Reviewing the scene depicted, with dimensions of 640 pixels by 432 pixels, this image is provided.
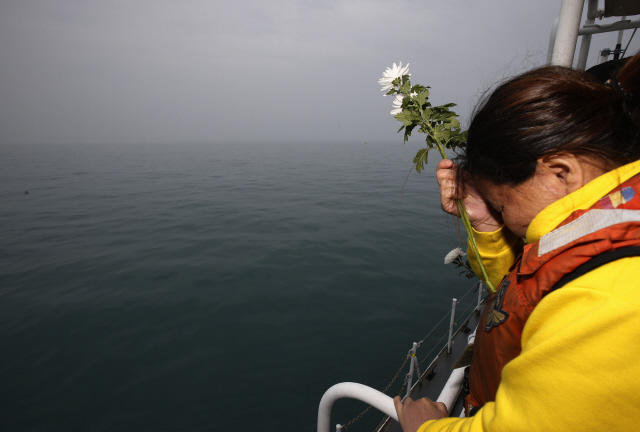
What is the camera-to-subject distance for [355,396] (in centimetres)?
175

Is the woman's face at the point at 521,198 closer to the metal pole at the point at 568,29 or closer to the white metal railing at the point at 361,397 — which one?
the white metal railing at the point at 361,397

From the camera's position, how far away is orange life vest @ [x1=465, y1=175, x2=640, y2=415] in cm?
66

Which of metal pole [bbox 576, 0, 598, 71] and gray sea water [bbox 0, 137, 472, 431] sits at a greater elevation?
metal pole [bbox 576, 0, 598, 71]

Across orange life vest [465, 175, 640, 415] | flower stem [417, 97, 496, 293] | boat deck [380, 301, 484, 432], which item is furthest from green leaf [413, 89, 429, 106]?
boat deck [380, 301, 484, 432]

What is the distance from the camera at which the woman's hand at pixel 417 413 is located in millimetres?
1208

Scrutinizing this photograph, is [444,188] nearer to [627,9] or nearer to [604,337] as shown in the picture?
[604,337]

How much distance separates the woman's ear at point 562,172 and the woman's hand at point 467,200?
551 millimetres

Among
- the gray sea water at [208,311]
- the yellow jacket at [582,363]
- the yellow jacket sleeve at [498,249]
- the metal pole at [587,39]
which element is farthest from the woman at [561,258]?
the gray sea water at [208,311]

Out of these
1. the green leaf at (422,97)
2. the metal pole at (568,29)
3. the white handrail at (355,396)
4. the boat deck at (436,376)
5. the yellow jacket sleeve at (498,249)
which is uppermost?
the metal pole at (568,29)

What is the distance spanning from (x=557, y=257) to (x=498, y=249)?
3.02 ft

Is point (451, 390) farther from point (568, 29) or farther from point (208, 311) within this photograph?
point (208, 311)

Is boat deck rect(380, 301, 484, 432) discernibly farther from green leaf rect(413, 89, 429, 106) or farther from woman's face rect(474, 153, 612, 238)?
green leaf rect(413, 89, 429, 106)

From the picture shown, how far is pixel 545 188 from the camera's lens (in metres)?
0.98

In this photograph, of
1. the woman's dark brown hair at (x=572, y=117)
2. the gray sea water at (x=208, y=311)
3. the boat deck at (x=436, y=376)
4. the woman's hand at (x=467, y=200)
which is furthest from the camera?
the gray sea water at (x=208, y=311)
